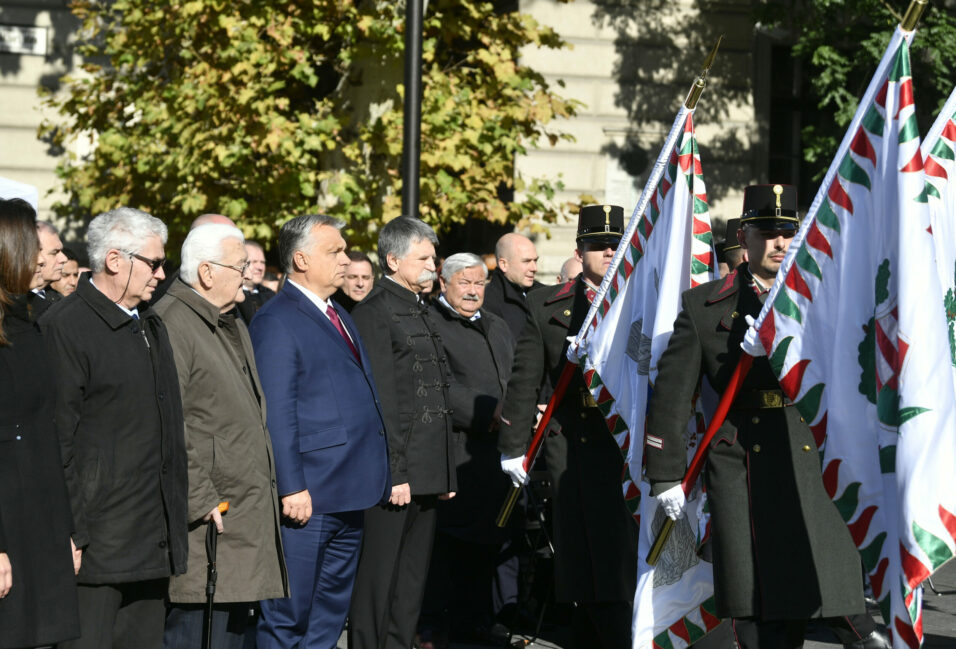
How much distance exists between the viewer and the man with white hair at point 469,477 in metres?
8.20

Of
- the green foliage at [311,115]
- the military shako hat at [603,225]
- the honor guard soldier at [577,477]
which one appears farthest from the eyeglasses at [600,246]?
the green foliage at [311,115]

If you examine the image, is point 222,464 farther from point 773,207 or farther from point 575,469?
point 773,207

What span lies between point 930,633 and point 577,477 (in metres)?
2.50

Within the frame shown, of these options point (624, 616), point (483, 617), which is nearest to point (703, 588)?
point (624, 616)

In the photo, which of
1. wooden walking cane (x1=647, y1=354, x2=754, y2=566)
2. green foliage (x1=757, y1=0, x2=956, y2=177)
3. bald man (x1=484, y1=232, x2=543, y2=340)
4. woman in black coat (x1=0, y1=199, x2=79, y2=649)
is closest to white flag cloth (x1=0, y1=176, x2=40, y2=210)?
woman in black coat (x1=0, y1=199, x2=79, y2=649)

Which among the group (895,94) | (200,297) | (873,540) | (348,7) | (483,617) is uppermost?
(348,7)

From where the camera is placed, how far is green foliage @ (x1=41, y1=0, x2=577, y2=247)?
1252cm

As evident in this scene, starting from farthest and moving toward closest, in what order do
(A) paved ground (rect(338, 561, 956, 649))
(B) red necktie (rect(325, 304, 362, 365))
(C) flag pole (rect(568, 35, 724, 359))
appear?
(A) paved ground (rect(338, 561, 956, 649)) < (C) flag pole (rect(568, 35, 724, 359)) < (B) red necktie (rect(325, 304, 362, 365))

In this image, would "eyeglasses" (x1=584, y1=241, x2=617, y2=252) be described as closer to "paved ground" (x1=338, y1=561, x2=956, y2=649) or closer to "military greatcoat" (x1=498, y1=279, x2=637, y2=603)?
"military greatcoat" (x1=498, y1=279, x2=637, y2=603)

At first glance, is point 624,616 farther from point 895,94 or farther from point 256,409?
point 895,94

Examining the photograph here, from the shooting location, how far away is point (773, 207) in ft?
20.3

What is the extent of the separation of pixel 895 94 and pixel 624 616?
2856mm

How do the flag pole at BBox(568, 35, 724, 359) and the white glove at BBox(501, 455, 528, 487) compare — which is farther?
the white glove at BBox(501, 455, 528, 487)

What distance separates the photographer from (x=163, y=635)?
575cm
